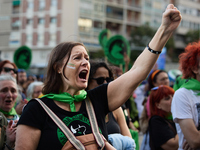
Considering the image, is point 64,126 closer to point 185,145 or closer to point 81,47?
point 81,47

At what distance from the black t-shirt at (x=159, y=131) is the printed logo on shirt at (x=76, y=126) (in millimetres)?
1725

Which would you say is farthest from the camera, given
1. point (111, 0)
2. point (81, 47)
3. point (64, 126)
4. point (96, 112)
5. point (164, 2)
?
point (164, 2)

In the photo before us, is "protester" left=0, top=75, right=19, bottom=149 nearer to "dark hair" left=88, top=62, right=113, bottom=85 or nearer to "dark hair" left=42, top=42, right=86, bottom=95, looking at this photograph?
"dark hair" left=88, top=62, right=113, bottom=85

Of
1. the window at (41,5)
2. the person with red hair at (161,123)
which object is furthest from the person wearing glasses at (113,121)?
the window at (41,5)

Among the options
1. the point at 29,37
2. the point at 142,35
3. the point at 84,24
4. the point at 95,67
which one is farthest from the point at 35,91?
the point at 29,37

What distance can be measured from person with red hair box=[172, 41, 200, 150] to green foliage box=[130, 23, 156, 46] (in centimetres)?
3944

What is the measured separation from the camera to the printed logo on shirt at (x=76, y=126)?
82.2 inches

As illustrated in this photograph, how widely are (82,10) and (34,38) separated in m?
7.94

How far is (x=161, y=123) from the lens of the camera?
3.79 metres

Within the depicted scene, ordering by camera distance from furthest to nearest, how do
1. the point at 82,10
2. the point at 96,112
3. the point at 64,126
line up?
the point at 82,10, the point at 96,112, the point at 64,126

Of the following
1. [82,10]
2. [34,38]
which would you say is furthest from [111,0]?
[34,38]

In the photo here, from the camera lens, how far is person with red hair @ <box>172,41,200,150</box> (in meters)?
2.94

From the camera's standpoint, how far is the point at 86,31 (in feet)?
136

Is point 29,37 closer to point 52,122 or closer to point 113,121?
point 113,121
